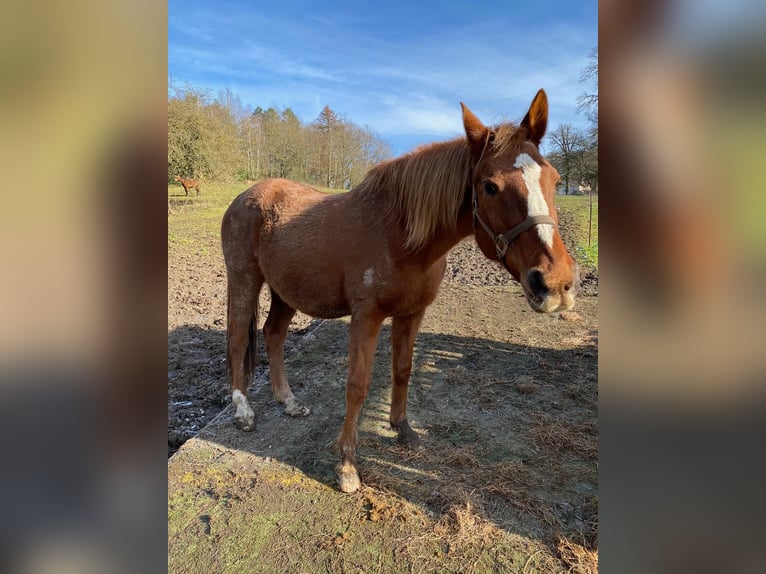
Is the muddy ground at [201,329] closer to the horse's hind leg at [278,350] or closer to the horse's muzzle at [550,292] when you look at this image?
the horse's hind leg at [278,350]

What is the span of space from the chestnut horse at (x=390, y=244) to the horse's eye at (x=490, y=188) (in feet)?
0.03

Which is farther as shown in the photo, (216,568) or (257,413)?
(257,413)

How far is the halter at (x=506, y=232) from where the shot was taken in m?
1.95

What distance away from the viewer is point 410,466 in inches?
120

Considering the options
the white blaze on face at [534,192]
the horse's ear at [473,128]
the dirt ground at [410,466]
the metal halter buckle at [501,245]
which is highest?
the horse's ear at [473,128]

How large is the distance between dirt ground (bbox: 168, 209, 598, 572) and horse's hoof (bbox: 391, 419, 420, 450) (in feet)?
0.23

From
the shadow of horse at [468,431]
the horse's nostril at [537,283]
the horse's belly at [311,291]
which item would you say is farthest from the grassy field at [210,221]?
the horse's nostril at [537,283]

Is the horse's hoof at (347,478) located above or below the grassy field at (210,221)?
below

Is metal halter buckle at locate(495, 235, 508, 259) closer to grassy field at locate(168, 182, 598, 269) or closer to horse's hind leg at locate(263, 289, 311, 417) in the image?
horse's hind leg at locate(263, 289, 311, 417)

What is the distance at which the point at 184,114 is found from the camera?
16.8 meters
